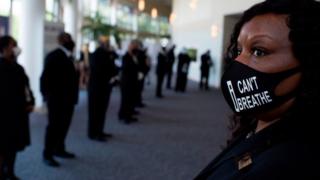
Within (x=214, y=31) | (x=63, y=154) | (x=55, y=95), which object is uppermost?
(x=55, y=95)

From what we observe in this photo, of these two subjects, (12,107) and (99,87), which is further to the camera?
(99,87)

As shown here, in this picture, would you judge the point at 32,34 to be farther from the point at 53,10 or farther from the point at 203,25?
the point at 203,25

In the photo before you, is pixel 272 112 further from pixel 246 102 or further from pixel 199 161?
pixel 199 161

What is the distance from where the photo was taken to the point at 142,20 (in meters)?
25.9

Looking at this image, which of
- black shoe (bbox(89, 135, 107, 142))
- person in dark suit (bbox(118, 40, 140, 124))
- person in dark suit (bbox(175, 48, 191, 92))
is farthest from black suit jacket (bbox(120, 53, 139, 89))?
person in dark suit (bbox(175, 48, 191, 92))

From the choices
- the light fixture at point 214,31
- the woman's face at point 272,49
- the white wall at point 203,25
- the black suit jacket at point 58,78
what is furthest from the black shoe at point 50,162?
the light fixture at point 214,31

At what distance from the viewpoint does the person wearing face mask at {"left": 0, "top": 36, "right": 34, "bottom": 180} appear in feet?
12.5

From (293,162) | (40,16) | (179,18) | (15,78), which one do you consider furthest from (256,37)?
(179,18)

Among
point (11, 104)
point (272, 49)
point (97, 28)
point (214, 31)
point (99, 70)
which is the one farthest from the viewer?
point (214, 31)

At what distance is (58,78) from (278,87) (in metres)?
4.03

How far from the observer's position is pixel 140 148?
5859mm

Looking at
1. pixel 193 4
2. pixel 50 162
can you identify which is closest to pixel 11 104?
pixel 50 162

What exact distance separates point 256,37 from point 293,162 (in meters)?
0.31

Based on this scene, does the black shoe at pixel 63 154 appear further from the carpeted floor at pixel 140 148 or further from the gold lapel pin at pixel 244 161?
the gold lapel pin at pixel 244 161
